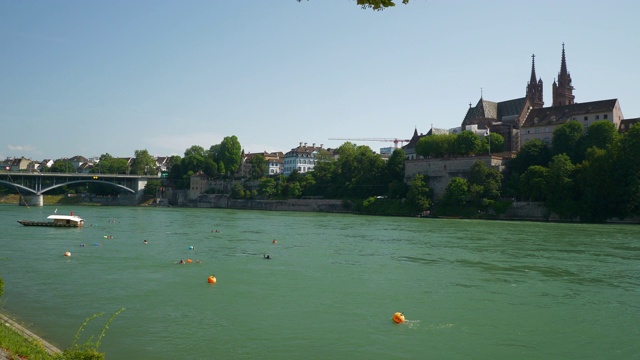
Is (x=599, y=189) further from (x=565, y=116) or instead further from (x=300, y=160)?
(x=300, y=160)

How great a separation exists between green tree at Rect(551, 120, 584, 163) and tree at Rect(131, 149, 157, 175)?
97668 millimetres

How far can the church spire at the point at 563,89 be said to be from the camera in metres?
89.6

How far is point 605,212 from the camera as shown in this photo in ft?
168

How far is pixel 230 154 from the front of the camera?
115 m

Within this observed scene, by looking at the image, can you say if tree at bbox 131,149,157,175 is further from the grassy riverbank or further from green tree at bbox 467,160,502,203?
the grassy riverbank

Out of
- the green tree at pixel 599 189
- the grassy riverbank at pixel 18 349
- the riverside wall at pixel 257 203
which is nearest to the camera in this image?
the grassy riverbank at pixel 18 349

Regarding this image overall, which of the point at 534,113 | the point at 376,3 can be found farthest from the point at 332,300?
the point at 534,113

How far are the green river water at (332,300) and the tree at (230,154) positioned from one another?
87.0 metres

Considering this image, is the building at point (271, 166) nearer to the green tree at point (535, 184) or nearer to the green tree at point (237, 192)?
the green tree at point (237, 192)

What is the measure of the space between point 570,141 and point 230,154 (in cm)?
7068

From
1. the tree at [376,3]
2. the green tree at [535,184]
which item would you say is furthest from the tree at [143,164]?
the tree at [376,3]

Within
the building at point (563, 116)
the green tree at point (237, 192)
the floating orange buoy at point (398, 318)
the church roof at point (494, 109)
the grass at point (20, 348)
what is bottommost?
the floating orange buoy at point (398, 318)

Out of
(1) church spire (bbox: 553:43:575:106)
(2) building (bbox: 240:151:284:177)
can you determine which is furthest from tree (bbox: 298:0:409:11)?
(2) building (bbox: 240:151:284:177)

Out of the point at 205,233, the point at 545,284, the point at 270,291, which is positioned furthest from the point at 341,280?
the point at 205,233
